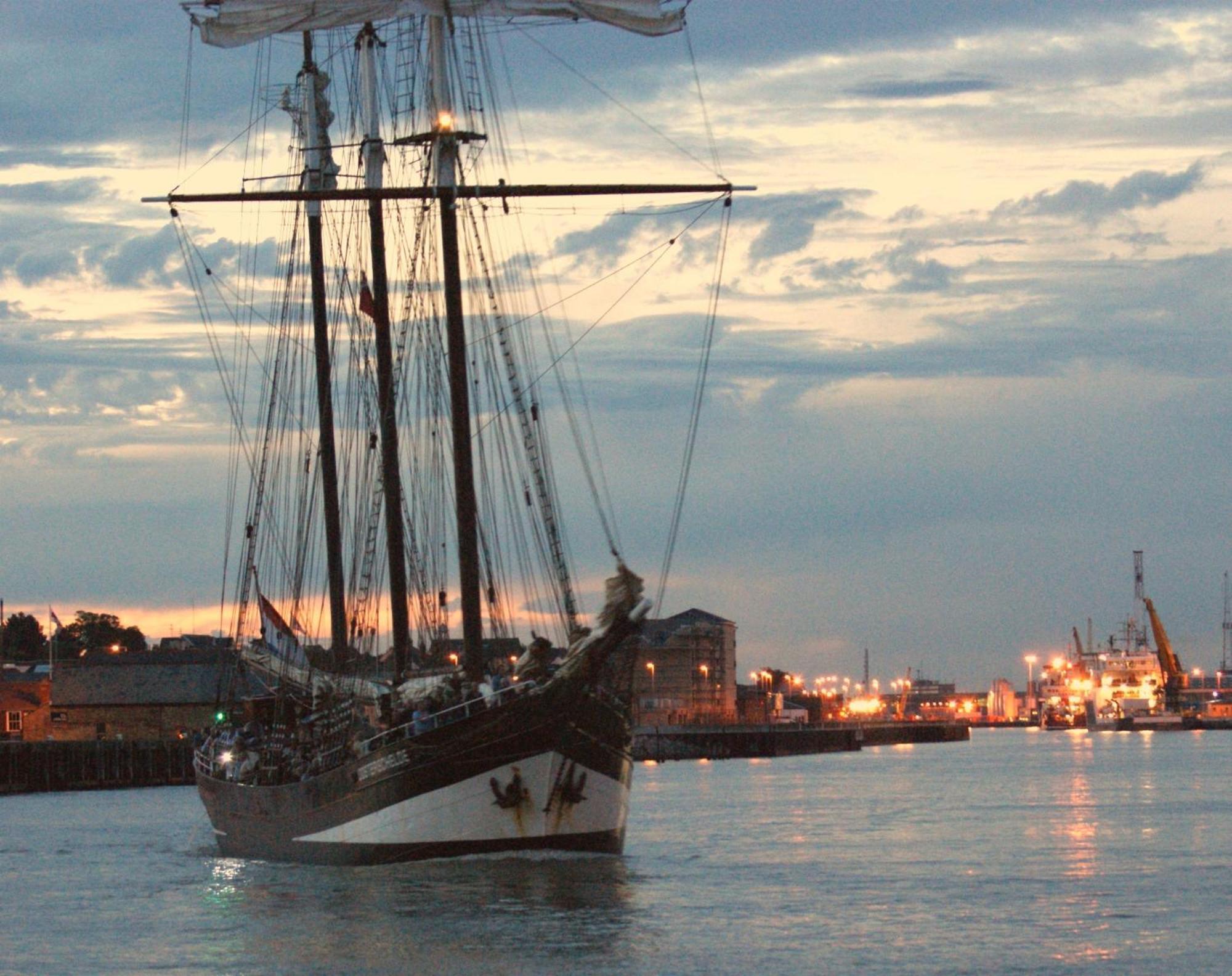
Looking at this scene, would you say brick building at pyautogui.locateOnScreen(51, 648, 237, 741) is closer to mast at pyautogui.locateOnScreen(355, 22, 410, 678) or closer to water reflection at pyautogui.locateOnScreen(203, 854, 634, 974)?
mast at pyautogui.locateOnScreen(355, 22, 410, 678)

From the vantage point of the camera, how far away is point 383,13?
50938 mm

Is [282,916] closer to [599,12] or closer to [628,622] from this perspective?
[628,622]

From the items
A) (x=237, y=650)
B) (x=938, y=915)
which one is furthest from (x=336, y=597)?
(x=938, y=915)

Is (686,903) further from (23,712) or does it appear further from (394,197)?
(23,712)

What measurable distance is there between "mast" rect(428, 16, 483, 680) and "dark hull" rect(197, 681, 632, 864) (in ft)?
10.6

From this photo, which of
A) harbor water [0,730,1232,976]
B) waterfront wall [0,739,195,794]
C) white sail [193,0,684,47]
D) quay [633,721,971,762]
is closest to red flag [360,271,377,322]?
white sail [193,0,684,47]

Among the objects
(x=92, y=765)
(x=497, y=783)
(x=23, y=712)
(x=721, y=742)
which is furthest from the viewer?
(x=721, y=742)

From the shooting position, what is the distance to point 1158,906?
41.9 meters

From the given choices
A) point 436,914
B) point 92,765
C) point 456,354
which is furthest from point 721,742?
point 436,914

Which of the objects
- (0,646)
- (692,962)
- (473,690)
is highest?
(0,646)

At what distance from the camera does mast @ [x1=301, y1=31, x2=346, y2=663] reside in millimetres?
60281

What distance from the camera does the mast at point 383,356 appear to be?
53344 millimetres

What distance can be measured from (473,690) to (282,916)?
6226 mm

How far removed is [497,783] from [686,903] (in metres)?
4.40
